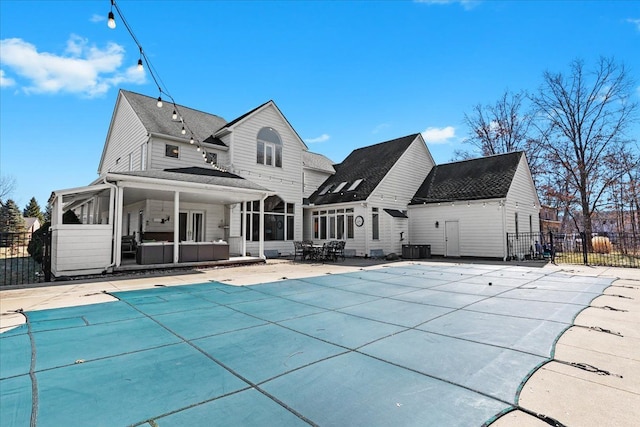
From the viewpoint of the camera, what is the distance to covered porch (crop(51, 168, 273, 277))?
9430mm

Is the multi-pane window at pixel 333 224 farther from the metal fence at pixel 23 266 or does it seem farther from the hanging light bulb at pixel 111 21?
the hanging light bulb at pixel 111 21

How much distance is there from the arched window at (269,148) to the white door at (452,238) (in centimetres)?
1029

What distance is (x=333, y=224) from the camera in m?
18.4

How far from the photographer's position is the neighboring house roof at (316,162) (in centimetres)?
2141

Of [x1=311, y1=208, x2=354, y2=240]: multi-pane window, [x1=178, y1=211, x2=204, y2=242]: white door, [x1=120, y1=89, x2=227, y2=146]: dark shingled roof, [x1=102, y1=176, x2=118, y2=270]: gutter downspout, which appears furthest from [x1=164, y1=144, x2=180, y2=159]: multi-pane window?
[x1=311, y1=208, x2=354, y2=240]: multi-pane window

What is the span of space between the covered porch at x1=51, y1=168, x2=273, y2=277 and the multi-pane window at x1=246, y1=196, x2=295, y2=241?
0.84 metres

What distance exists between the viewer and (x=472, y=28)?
38.5 feet

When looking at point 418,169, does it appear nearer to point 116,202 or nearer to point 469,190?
point 469,190

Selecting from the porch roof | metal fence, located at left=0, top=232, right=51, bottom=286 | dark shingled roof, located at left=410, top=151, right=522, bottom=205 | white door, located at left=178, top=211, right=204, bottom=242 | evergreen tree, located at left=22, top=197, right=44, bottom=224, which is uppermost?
evergreen tree, located at left=22, top=197, right=44, bottom=224

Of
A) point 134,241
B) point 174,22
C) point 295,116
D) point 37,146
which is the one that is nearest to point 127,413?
point 174,22

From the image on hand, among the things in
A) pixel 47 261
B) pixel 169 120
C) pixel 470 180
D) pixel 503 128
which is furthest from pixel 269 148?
pixel 503 128

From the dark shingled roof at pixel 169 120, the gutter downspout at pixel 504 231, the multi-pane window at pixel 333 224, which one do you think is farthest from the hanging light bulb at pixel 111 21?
the gutter downspout at pixel 504 231

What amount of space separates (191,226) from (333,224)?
7946 millimetres

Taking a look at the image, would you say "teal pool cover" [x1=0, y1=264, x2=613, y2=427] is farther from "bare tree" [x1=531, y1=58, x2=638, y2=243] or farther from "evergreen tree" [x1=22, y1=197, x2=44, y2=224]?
"evergreen tree" [x1=22, y1=197, x2=44, y2=224]
